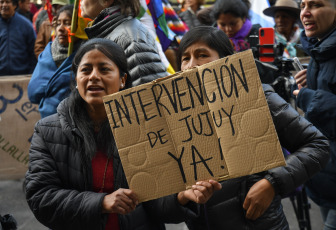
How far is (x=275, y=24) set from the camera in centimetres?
615

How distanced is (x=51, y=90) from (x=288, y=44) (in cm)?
319

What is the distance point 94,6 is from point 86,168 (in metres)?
1.39

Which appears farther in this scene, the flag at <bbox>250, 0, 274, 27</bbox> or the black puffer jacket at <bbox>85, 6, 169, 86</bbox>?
the flag at <bbox>250, 0, 274, 27</bbox>

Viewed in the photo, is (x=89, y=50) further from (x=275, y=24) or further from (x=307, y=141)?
(x=275, y=24)

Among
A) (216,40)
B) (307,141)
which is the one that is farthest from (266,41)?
(307,141)

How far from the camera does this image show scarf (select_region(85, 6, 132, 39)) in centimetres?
310

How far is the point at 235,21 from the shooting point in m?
4.69

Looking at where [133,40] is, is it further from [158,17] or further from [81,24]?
[158,17]

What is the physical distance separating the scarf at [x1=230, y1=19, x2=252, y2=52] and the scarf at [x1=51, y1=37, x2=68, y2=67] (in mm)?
1608

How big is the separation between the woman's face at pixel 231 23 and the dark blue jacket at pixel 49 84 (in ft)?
5.59

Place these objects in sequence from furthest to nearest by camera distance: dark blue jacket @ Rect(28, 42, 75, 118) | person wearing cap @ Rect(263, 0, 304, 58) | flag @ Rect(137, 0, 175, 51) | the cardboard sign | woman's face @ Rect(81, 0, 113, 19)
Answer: person wearing cap @ Rect(263, 0, 304, 58), flag @ Rect(137, 0, 175, 51), dark blue jacket @ Rect(28, 42, 75, 118), woman's face @ Rect(81, 0, 113, 19), the cardboard sign

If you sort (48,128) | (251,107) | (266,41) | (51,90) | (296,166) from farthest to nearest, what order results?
(266,41) < (51,90) < (48,128) < (296,166) < (251,107)

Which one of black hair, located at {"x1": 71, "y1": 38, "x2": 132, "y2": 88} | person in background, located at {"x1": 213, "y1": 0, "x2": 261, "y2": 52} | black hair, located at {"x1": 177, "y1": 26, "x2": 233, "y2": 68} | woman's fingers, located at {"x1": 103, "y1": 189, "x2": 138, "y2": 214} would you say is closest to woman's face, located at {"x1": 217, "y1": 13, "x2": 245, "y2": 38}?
person in background, located at {"x1": 213, "y1": 0, "x2": 261, "y2": 52}

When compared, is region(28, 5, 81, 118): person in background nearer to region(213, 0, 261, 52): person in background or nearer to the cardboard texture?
region(213, 0, 261, 52): person in background
